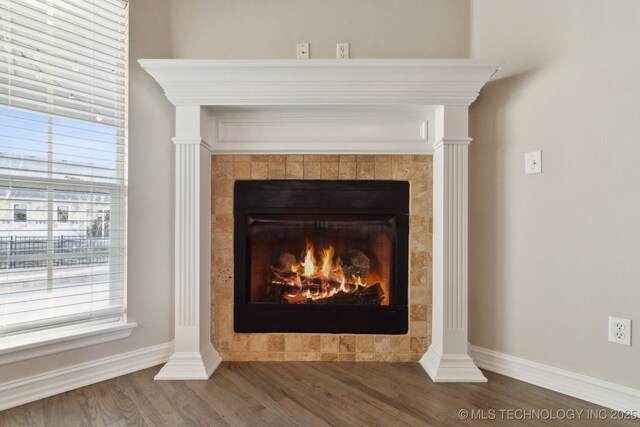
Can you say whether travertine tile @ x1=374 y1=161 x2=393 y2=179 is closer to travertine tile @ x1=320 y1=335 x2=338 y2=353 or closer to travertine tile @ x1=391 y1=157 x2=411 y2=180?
travertine tile @ x1=391 y1=157 x2=411 y2=180

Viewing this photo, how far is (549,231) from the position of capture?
1624mm

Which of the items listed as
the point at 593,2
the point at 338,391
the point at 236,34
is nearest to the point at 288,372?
the point at 338,391

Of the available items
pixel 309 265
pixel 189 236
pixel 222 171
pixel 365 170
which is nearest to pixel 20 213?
pixel 189 236

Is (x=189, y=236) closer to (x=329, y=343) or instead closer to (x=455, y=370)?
(x=329, y=343)

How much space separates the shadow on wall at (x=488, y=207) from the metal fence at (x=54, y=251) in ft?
7.62

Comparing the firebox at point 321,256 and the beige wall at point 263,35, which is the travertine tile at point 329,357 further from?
the beige wall at point 263,35

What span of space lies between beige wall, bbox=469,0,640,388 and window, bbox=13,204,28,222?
2580mm

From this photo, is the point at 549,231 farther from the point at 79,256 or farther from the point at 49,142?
the point at 49,142

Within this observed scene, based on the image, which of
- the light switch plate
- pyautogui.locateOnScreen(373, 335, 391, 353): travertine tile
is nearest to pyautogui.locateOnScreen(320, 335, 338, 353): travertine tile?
pyautogui.locateOnScreen(373, 335, 391, 353): travertine tile

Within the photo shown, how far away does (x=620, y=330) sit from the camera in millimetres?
1436

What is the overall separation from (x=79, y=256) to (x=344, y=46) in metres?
2.09

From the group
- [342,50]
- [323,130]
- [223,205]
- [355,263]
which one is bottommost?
[355,263]

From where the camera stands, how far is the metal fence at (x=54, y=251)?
1.47m

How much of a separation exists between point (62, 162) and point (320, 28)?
178cm
